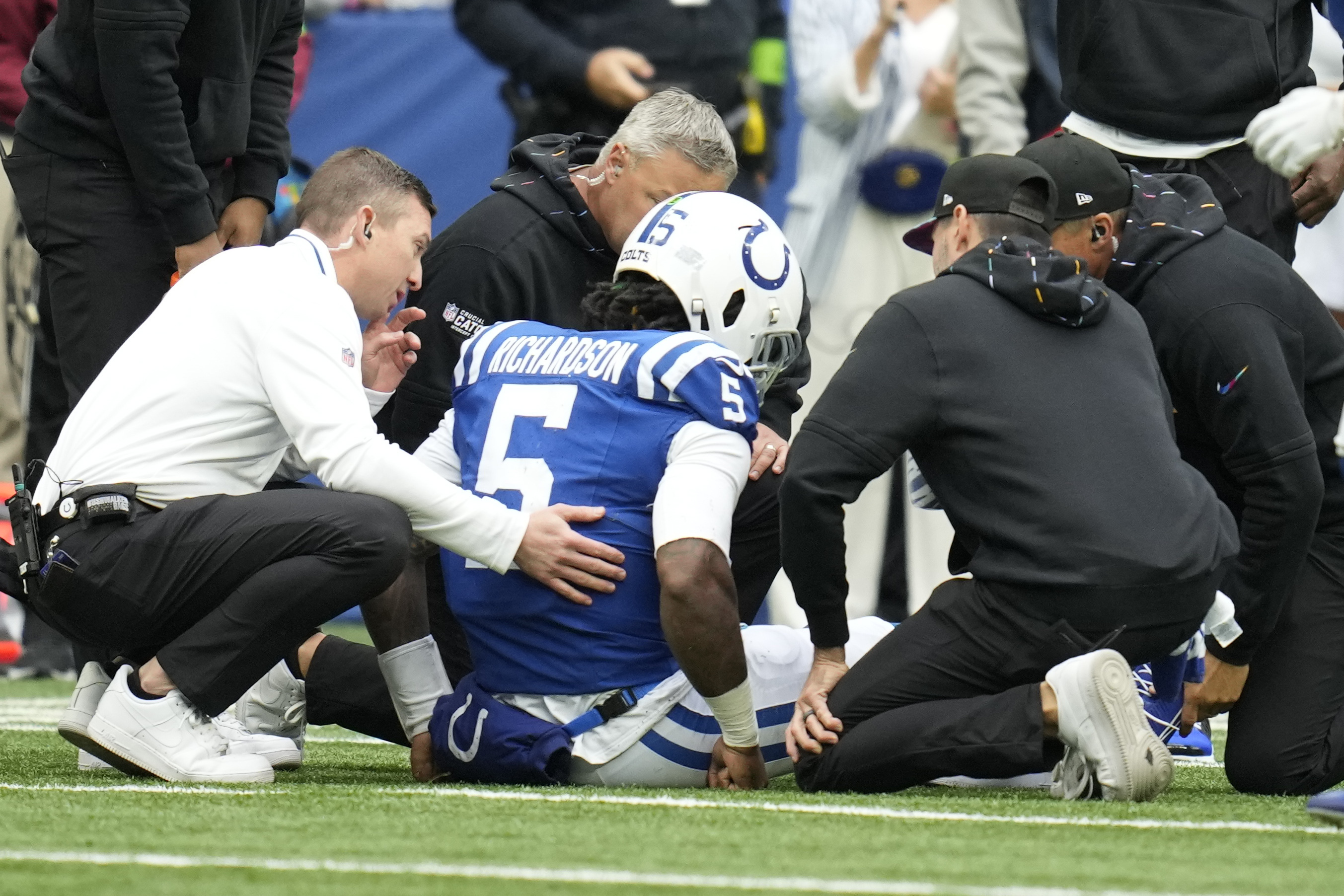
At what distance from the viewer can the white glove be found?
161 inches

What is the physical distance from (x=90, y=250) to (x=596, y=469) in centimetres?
151

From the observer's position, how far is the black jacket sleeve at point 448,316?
4.81m

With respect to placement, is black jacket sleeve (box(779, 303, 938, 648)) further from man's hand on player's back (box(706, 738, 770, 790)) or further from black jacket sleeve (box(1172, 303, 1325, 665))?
black jacket sleeve (box(1172, 303, 1325, 665))

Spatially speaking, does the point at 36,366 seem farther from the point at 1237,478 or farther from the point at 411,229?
the point at 1237,478

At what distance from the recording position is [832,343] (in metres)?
6.96

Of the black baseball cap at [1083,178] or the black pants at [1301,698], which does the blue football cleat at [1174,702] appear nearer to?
the black pants at [1301,698]

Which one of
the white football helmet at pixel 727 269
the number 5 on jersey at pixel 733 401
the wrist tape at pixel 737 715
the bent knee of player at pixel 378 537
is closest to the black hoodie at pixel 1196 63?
the white football helmet at pixel 727 269

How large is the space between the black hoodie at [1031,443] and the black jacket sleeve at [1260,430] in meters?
0.29

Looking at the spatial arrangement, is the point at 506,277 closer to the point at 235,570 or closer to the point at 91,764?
the point at 235,570

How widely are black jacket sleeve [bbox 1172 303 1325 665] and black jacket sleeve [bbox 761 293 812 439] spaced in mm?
1090

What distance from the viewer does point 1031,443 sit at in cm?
366

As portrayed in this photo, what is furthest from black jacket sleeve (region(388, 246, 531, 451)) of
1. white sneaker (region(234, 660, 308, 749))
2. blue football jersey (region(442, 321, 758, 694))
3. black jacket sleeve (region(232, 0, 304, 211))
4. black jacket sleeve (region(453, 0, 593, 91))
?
black jacket sleeve (region(453, 0, 593, 91))

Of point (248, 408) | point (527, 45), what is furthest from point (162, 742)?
point (527, 45)

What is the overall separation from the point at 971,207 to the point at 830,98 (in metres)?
2.89
